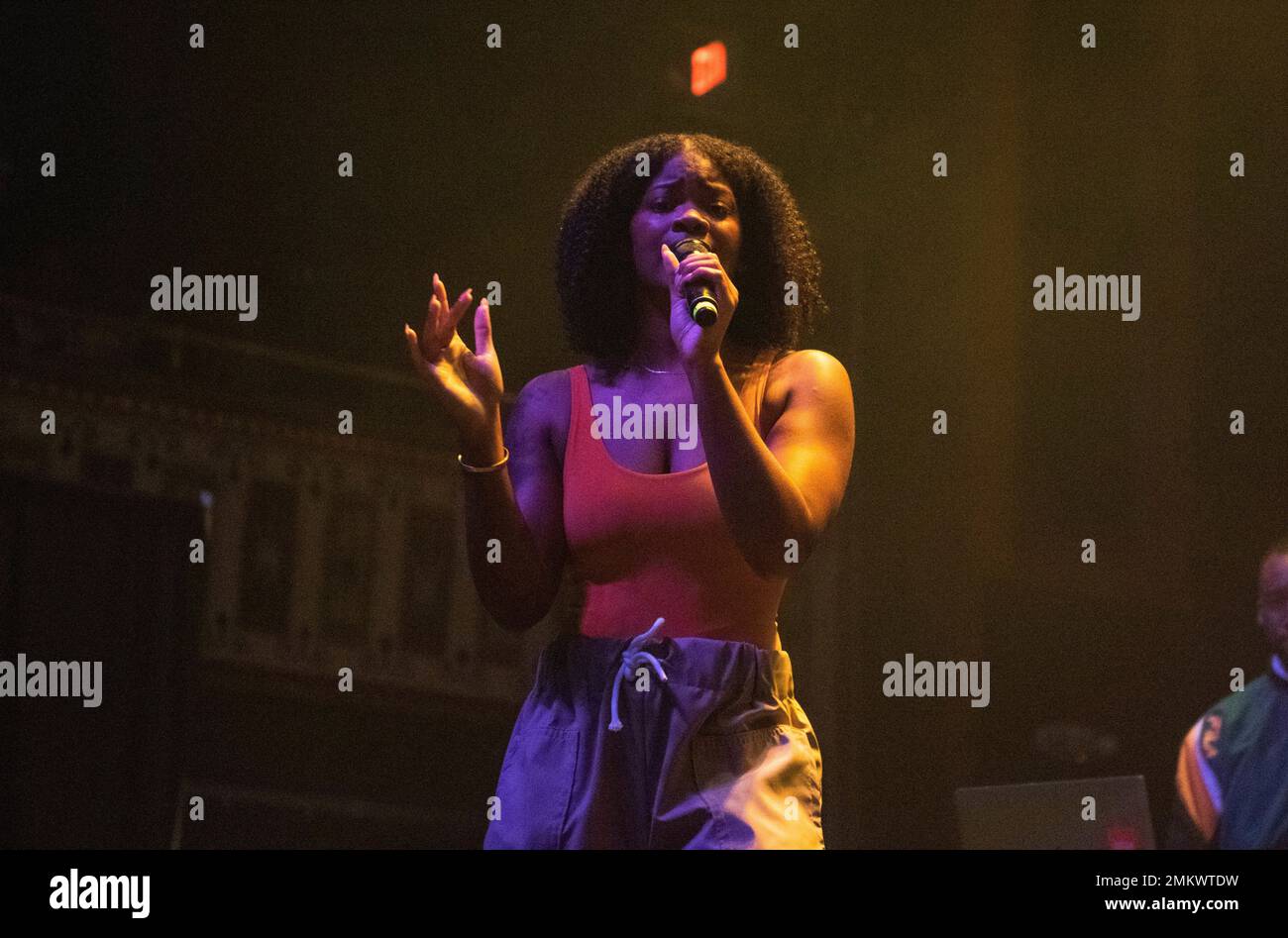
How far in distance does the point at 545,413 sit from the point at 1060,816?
124 centimetres

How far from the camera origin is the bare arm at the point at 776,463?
1729mm

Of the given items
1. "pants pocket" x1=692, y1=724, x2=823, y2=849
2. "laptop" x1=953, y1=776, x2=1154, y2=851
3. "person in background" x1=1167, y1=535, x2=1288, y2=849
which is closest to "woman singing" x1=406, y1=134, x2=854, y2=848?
"pants pocket" x1=692, y1=724, x2=823, y2=849

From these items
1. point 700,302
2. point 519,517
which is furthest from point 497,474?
point 700,302

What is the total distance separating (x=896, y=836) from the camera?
317 cm

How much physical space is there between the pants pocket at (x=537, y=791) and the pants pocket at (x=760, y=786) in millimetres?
152

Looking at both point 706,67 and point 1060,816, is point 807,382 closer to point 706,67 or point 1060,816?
point 1060,816

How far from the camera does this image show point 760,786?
1.75m

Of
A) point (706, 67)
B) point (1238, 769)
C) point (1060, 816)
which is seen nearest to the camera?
point (1060, 816)

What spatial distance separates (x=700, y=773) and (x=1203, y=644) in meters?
1.64

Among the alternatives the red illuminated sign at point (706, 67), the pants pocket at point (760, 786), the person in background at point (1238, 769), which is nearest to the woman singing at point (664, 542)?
the pants pocket at point (760, 786)

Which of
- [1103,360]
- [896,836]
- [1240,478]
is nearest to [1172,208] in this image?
[1103,360]

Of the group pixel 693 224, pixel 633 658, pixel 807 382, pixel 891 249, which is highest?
pixel 891 249

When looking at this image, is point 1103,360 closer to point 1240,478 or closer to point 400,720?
point 1240,478

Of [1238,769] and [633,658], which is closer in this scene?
[633,658]
